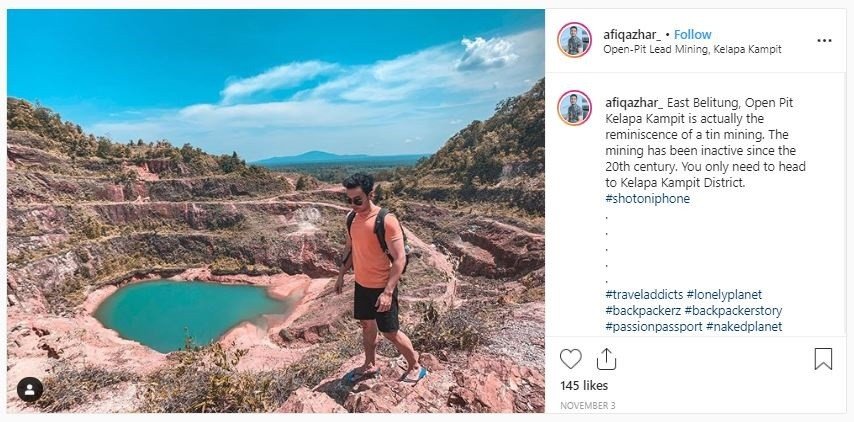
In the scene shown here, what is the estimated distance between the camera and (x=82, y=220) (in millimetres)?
15602

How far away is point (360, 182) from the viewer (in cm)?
226

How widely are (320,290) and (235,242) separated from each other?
570 cm

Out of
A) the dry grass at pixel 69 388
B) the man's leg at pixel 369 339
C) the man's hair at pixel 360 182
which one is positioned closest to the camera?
the man's hair at pixel 360 182

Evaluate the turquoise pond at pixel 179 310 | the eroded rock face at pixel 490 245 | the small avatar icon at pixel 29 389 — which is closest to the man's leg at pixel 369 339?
the small avatar icon at pixel 29 389

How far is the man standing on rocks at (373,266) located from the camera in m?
2.27

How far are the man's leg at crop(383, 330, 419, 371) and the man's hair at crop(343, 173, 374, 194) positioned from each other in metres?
0.86

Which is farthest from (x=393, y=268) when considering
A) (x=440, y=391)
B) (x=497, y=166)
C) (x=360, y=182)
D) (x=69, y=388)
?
(x=497, y=166)

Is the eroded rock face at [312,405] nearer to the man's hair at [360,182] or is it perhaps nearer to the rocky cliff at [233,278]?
the rocky cliff at [233,278]

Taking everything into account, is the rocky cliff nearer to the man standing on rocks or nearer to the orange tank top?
the man standing on rocks

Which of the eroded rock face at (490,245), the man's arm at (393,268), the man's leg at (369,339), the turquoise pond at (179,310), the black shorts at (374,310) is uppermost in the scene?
the man's arm at (393,268)

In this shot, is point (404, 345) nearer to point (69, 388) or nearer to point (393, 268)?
point (393, 268)

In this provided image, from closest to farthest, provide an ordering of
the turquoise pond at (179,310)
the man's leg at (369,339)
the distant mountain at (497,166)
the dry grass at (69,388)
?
the man's leg at (369,339) → the dry grass at (69,388) → the turquoise pond at (179,310) → the distant mountain at (497,166)

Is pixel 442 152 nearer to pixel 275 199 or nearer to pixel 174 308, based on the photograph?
pixel 275 199
